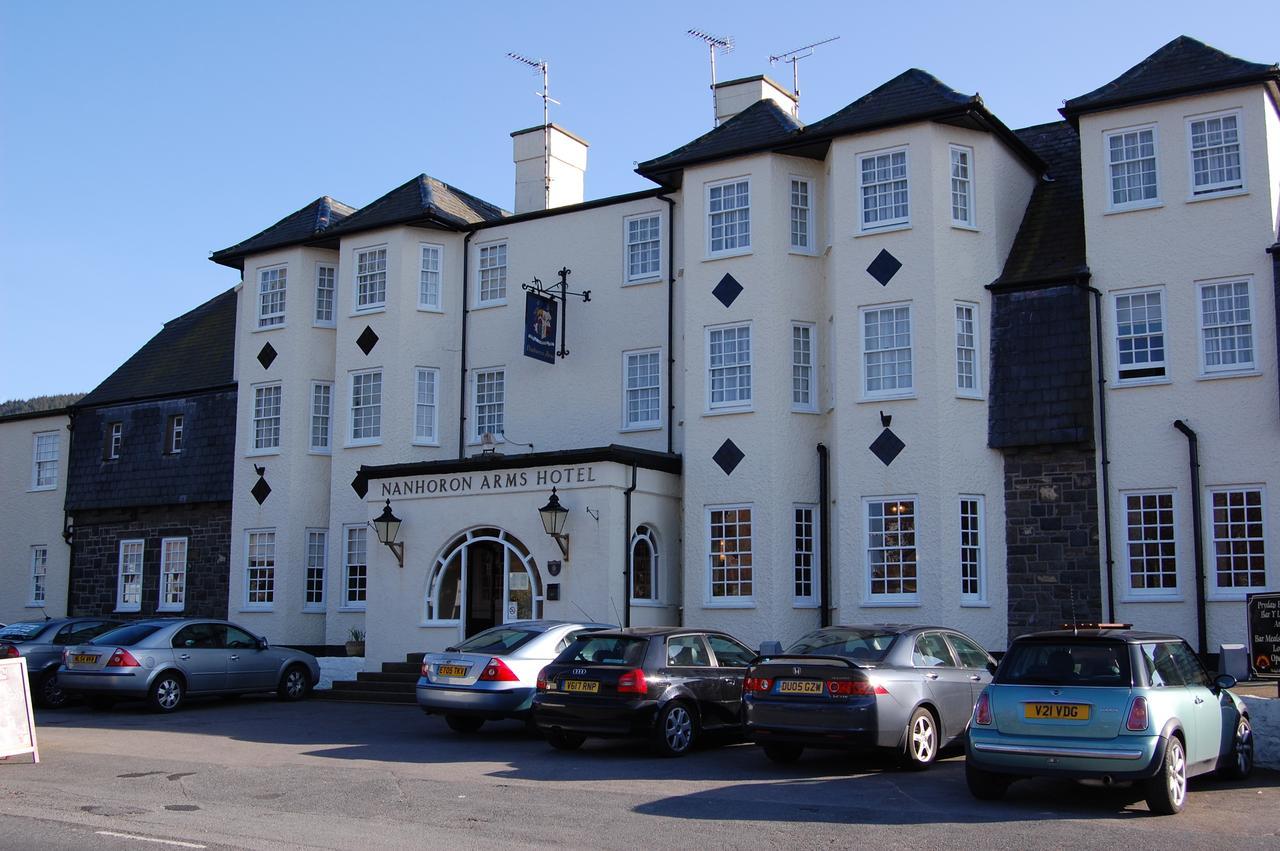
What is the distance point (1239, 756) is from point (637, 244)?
51.7ft

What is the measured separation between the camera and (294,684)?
22.6 m

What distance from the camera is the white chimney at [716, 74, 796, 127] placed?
26727 mm

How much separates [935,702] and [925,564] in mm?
7338

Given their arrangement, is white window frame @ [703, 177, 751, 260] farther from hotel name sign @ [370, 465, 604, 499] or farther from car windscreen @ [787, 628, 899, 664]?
car windscreen @ [787, 628, 899, 664]

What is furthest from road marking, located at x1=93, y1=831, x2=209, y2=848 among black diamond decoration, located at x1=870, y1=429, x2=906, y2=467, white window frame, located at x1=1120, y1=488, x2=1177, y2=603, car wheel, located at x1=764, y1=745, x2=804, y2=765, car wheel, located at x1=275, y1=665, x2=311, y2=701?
white window frame, located at x1=1120, y1=488, x2=1177, y2=603

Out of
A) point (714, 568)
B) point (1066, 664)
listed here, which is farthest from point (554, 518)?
point (1066, 664)

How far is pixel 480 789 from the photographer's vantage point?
39.7 ft

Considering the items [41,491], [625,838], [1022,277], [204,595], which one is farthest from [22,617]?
[625,838]

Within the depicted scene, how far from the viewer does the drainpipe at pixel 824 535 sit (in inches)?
866

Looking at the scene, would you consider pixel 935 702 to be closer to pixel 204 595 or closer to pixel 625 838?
pixel 625 838

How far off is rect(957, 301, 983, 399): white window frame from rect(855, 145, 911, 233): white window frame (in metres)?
1.72

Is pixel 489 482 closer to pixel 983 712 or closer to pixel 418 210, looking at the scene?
pixel 418 210

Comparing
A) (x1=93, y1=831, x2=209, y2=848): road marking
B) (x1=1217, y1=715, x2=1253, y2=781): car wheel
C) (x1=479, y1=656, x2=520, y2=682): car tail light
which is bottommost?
(x1=93, y1=831, x2=209, y2=848): road marking

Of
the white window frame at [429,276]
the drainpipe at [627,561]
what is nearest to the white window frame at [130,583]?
the white window frame at [429,276]
